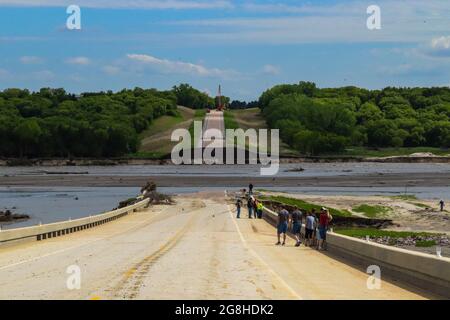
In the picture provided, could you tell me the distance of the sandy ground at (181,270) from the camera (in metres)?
17.7

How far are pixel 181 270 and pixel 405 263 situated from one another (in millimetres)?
6170

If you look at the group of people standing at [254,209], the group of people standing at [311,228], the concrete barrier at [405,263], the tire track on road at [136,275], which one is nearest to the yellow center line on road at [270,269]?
the group of people standing at [311,228]

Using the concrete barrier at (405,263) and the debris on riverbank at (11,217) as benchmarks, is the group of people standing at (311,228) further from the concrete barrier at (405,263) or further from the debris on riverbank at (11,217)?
the debris on riverbank at (11,217)

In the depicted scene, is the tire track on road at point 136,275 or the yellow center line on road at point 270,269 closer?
the tire track on road at point 136,275

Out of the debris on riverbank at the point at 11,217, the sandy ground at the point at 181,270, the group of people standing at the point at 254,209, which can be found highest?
the sandy ground at the point at 181,270

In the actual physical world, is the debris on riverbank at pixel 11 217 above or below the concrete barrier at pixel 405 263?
below

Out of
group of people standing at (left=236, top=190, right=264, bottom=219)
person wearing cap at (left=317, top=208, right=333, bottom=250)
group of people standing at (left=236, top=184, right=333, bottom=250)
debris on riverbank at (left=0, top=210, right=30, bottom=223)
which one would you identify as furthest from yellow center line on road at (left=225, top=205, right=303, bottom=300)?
debris on riverbank at (left=0, top=210, right=30, bottom=223)

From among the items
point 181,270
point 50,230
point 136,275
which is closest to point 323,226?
point 181,270

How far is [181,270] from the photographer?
22.6m

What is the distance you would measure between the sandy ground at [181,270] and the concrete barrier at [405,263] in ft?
1.47

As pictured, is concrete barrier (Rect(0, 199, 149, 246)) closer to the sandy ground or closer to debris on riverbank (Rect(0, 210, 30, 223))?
the sandy ground
